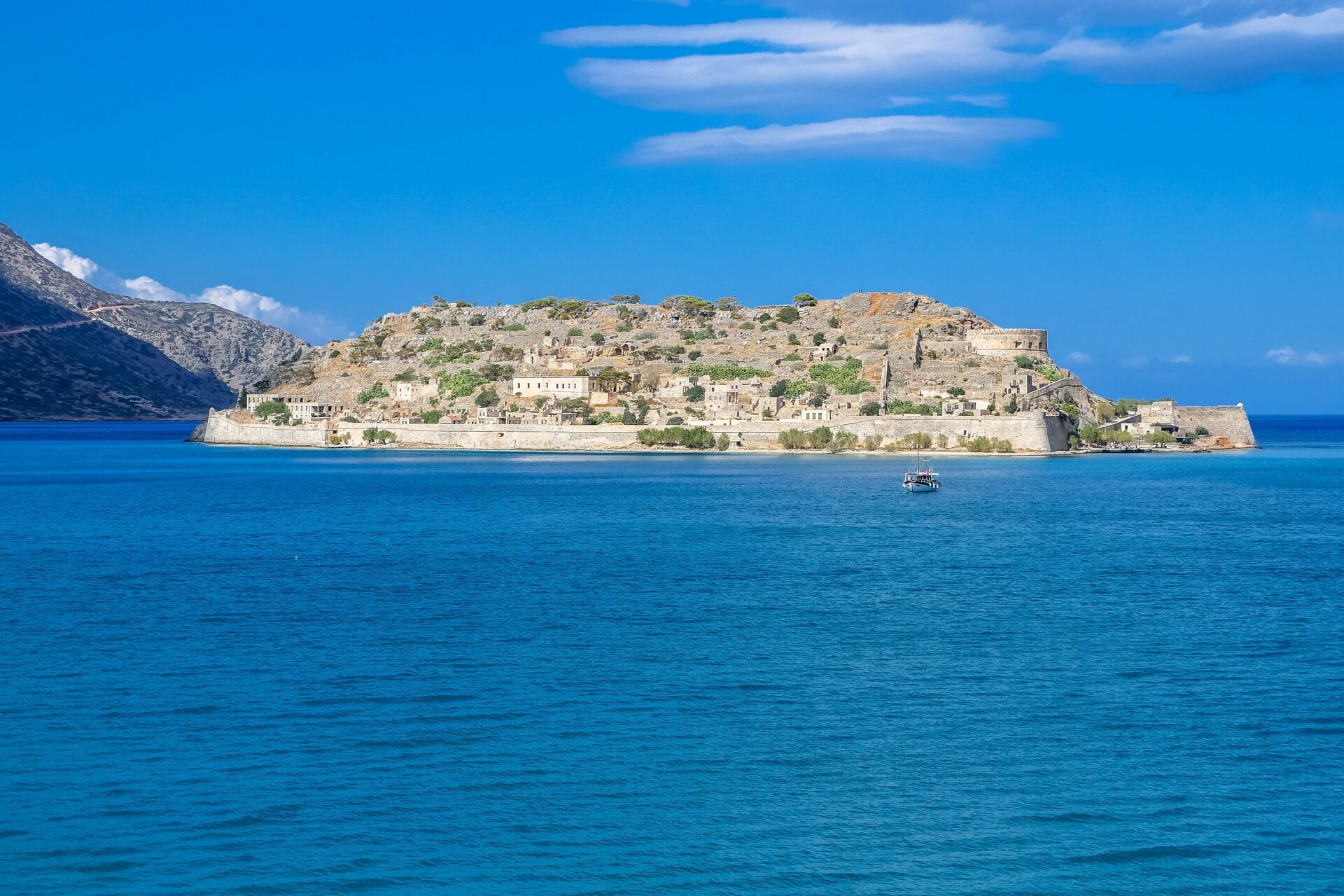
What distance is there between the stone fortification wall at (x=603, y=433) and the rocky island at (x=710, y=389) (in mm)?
105

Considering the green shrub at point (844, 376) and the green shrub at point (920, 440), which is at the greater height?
the green shrub at point (844, 376)

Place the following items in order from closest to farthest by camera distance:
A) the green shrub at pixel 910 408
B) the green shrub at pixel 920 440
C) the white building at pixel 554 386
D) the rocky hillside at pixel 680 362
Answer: the green shrub at pixel 920 440 → the green shrub at pixel 910 408 → the rocky hillside at pixel 680 362 → the white building at pixel 554 386

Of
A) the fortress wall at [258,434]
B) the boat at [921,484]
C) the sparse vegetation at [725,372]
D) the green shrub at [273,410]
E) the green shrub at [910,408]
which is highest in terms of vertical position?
the sparse vegetation at [725,372]

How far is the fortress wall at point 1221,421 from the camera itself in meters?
100

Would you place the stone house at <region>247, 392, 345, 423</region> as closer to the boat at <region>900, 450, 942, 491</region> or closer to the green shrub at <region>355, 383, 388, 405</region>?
the green shrub at <region>355, 383, 388, 405</region>

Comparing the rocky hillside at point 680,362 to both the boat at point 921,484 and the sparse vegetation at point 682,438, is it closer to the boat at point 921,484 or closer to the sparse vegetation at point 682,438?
the sparse vegetation at point 682,438

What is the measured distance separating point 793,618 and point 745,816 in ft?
37.6

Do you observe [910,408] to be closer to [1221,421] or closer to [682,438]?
[682,438]

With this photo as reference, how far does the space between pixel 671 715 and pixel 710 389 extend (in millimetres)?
80636

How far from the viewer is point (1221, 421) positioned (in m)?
101

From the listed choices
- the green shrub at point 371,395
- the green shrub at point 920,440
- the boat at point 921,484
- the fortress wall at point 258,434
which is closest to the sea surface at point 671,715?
the boat at point 921,484

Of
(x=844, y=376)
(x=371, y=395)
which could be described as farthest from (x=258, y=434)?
(x=844, y=376)

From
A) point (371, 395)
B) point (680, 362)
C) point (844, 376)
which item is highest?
point (680, 362)

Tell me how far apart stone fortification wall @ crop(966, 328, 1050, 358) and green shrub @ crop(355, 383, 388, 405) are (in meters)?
43.2
